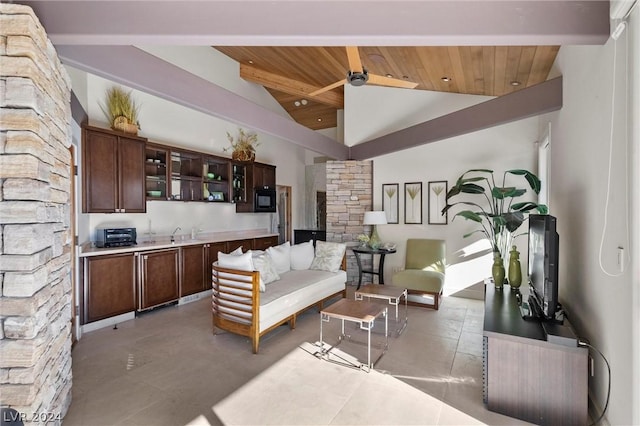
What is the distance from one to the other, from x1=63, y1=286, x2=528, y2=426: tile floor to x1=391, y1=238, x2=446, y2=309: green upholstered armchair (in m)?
0.47

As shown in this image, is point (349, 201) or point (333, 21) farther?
point (349, 201)

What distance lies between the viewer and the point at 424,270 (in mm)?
5199

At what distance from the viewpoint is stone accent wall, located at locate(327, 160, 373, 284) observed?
645 cm

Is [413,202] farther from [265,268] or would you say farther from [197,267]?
[197,267]

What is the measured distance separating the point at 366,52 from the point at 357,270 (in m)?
3.95

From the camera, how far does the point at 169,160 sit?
5141 mm

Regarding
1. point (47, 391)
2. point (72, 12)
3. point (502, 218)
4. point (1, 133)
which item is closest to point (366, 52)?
point (502, 218)

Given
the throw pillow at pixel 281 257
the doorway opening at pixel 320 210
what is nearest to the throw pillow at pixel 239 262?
the throw pillow at pixel 281 257

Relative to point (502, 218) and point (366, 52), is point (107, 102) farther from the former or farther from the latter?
point (502, 218)

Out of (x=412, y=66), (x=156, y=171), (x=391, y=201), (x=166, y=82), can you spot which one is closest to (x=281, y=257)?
(x=156, y=171)

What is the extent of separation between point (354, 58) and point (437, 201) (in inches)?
128

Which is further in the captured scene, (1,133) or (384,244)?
(384,244)

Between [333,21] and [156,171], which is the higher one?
[333,21]

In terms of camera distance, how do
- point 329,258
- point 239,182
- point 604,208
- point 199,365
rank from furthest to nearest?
point 239,182 < point 329,258 < point 199,365 < point 604,208
